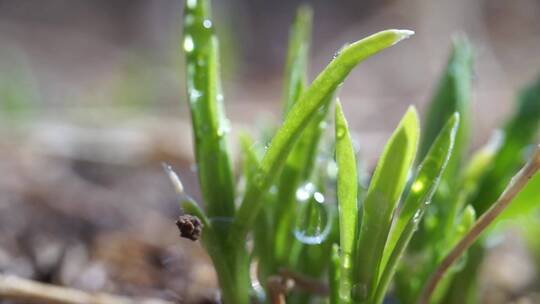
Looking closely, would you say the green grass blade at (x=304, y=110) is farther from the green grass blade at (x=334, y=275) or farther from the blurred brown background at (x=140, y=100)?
the blurred brown background at (x=140, y=100)

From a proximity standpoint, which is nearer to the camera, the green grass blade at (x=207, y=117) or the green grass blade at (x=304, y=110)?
the green grass blade at (x=304, y=110)

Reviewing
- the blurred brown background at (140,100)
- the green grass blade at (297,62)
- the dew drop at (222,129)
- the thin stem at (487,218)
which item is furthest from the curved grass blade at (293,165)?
the blurred brown background at (140,100)

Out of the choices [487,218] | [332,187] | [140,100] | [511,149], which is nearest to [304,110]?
[487,218]

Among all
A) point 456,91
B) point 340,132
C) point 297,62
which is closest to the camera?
point 340,132

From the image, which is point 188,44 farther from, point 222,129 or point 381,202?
point 381,202

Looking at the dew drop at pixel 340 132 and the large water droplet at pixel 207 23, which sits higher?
the large water droplet at pixel 207 23

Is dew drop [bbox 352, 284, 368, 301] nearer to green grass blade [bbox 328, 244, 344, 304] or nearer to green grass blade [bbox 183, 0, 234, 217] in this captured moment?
green grass blade [bbox 328, 244, 344, 304]
